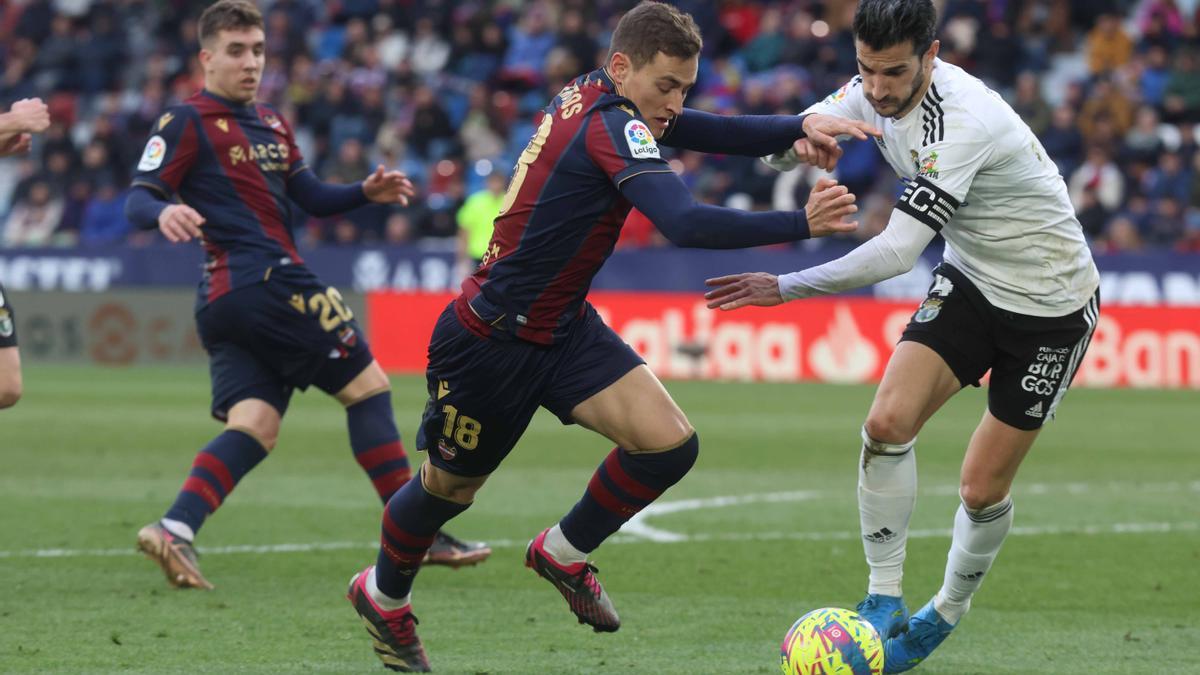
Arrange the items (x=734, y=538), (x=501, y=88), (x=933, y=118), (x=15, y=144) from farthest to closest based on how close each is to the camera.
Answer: (x=501, y=88)
(x=734, y=538)
(x=15, y=144)
(x=933, y=118)

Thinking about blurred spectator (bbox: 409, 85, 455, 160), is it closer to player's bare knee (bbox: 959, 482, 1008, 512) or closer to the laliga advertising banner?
the laliga advertising banner

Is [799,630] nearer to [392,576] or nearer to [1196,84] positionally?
[392,576]

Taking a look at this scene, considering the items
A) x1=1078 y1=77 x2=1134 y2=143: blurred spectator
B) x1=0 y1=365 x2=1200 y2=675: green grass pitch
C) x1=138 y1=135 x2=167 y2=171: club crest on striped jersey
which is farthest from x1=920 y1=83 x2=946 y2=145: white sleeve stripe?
x1=1078 y1=77 x2=1134 y2=143: blurred spectator

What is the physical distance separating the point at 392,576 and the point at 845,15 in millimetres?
18527

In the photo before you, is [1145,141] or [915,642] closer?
[915,642]

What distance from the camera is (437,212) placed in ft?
73.7

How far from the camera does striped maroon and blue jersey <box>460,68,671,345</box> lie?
555 cm

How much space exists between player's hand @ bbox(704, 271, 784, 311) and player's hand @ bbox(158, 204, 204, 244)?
2.49 meters

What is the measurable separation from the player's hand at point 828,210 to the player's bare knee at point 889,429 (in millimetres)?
863

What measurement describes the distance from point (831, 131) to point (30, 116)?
3.18m

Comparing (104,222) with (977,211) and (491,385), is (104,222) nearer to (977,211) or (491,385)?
(491,385)

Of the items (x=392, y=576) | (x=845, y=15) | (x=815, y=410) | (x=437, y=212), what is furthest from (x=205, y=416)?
(x=845, y=15)

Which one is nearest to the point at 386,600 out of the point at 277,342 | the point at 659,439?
the point at 659,439

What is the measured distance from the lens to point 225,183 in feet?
25.8
